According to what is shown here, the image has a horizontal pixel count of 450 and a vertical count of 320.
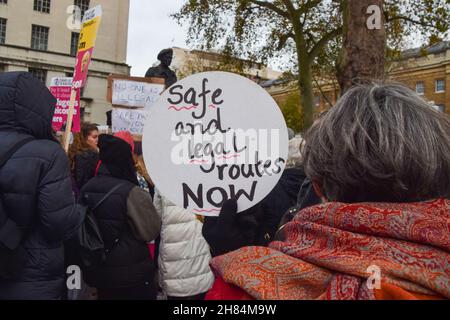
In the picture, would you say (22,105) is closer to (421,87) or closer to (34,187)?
(34,187)

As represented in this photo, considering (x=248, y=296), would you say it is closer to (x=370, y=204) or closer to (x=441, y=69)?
(x=370, y=204)

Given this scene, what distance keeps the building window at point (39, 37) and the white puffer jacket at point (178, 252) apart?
30.2m

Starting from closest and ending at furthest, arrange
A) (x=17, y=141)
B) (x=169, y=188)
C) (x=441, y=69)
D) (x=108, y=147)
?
1. (x=169, y=188)
2. (x=17, y=141)
3. (x=108, y=147)
4. (x=441, y=69)

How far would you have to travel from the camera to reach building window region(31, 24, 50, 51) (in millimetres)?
29797

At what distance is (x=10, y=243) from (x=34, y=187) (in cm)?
27

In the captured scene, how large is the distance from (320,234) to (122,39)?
109 feet

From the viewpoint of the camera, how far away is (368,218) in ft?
2.83

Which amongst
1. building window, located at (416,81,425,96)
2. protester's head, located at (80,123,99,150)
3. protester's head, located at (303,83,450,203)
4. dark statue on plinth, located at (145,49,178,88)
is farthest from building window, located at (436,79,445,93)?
protester's head, located at (303,83,450,203)

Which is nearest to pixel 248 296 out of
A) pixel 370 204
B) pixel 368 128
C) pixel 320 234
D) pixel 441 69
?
pixel 320 234

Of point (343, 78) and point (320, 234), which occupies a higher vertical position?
point (343, 78)

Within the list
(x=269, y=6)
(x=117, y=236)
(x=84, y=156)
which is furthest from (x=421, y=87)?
(x=117, y=236)

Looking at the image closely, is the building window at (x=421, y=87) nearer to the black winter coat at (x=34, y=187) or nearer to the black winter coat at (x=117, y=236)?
the black winter coat at (x=117, y=236)

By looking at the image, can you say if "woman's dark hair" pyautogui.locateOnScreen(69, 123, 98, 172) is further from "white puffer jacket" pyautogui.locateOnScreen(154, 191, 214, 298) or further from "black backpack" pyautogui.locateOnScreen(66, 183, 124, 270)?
"black backpack" pyautogui.locateOnScreen(66, 183, 124, 270)

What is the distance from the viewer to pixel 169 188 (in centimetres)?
176
